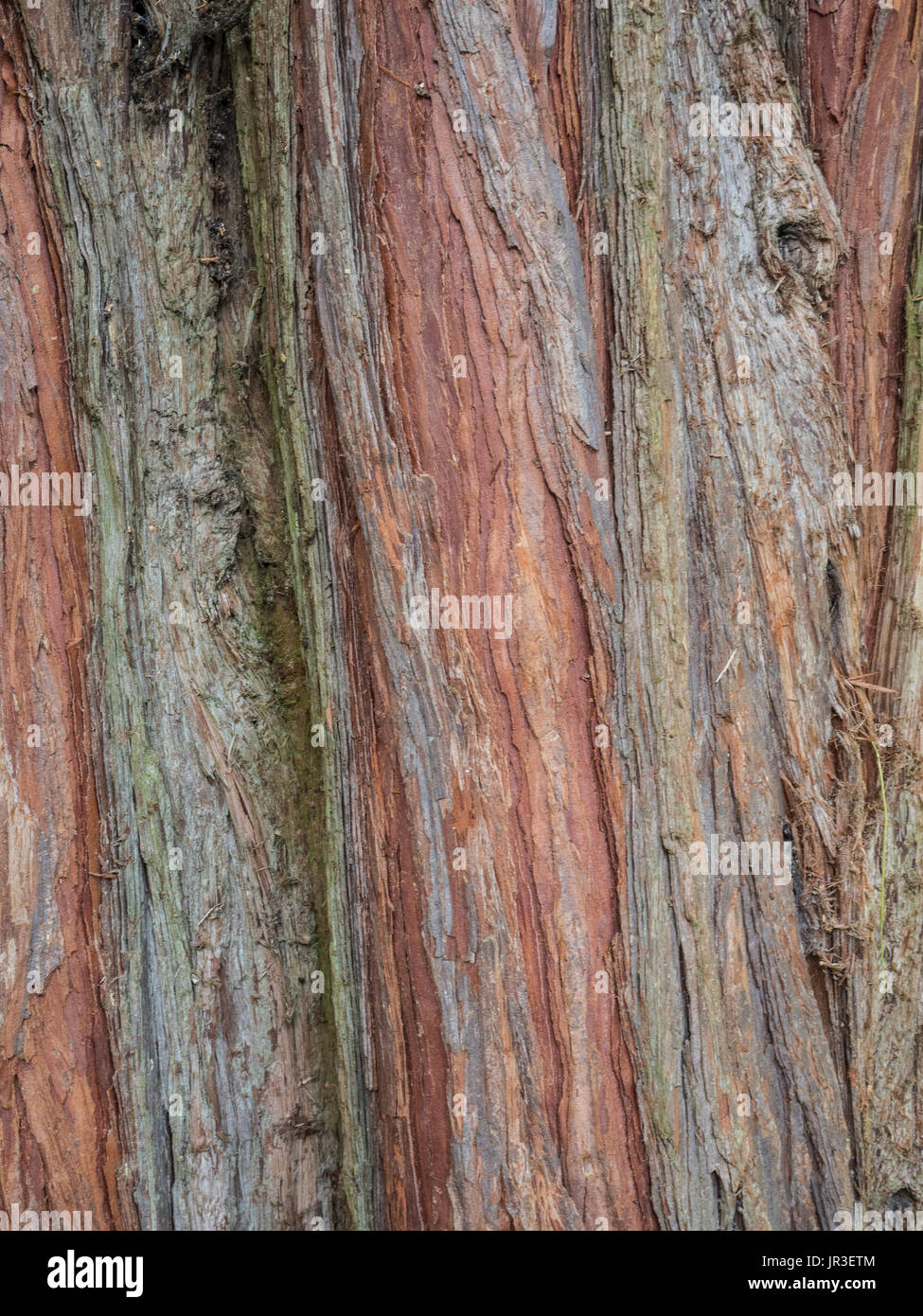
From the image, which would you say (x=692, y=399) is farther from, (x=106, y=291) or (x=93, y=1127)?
(x=93, y=1127)

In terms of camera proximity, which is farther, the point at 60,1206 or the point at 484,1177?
the point at 60,1206

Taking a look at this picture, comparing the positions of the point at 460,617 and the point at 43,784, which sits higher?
the point at 460,617

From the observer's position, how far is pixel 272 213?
2648 millimetres

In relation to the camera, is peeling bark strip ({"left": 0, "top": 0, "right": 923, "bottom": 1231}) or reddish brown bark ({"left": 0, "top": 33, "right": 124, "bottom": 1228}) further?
reddish brown bark ({"left": 0, "top": 33, "right": 124, "bottom": 1228})

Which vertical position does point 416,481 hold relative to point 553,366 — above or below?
below

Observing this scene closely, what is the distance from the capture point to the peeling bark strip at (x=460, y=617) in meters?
2.53

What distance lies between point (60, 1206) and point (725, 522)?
291 cm

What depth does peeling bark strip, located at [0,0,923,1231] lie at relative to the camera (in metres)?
2.53

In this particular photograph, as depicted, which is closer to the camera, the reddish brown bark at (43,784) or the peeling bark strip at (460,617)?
the peeling bark strip at (460,617)

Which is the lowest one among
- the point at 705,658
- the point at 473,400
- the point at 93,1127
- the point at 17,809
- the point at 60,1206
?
the point at 60,1206

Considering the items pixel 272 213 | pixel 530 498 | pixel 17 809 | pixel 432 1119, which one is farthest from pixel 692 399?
pixel 17 809

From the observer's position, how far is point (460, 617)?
254 cm

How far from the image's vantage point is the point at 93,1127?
2771 mm

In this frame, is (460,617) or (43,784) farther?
(43,784)
